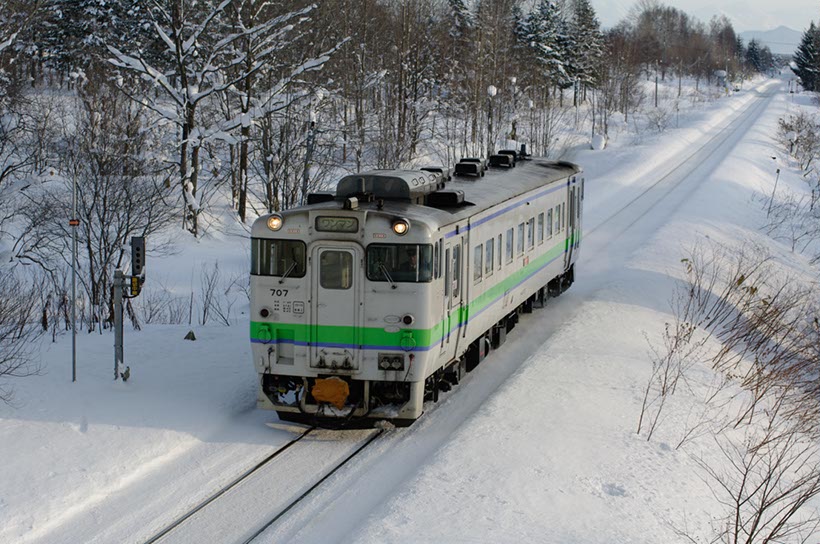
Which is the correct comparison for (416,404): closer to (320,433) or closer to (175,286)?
(320,433)

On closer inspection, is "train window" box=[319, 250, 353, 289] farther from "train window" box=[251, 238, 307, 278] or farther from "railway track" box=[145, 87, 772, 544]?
"railway track" box=[145, 87, 772, 544]

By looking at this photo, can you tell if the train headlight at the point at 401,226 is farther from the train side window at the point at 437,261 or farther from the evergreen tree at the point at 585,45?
the evergreen tree at the point at 585,45

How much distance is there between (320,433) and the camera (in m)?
12.9

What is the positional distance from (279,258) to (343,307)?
3.40 feet

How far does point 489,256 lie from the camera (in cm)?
1505

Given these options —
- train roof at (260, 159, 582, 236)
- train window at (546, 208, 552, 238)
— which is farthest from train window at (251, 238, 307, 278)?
train window at (546, 208, 552, 238)

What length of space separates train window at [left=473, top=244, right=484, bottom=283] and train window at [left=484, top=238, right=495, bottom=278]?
0.19 m

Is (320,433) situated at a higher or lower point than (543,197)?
lower

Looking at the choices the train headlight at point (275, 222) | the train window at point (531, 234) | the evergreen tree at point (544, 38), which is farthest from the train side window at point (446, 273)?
the evergreen tree at point (544, 38)

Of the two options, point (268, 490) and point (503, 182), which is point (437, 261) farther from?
point (503, 182)

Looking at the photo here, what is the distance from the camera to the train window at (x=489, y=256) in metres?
14.8

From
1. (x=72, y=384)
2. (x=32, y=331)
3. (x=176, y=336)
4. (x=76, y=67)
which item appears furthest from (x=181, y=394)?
(x=76, y=67)

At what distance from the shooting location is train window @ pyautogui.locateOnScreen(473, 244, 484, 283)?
46.6 feet

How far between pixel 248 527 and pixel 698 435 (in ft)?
20.5
